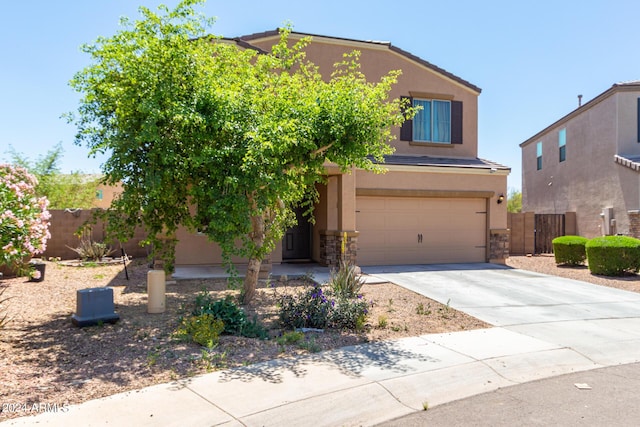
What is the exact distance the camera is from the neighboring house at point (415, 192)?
50.0 ft

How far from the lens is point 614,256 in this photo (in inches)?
572

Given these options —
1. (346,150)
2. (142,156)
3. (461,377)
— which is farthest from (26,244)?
(461,377)

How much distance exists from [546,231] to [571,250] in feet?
17.9

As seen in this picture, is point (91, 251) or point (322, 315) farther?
point (91, 251)

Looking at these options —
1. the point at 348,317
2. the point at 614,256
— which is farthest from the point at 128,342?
the point at 614,256

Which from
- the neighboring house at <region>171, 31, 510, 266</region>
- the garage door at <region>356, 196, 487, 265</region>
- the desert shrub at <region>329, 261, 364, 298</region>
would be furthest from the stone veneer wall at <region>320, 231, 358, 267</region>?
the desert shrub at <region>329, 261, 364, 298</region>

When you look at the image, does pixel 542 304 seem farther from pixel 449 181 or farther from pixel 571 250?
pixel 571 250

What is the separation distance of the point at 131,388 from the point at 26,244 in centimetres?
323

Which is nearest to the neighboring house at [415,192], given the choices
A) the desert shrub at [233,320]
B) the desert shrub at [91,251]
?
the desert shrub at [91,251]

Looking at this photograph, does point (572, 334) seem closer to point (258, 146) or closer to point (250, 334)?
point (250, 334)

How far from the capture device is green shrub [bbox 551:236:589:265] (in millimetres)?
16766

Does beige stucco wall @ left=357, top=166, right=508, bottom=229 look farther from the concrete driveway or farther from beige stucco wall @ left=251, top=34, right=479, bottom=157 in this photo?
the concrete driveway

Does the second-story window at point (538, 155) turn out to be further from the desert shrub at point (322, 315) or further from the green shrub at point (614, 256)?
the desert shrub at point (322, 315)

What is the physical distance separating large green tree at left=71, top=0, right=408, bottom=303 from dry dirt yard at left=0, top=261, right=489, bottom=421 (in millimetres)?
1557
